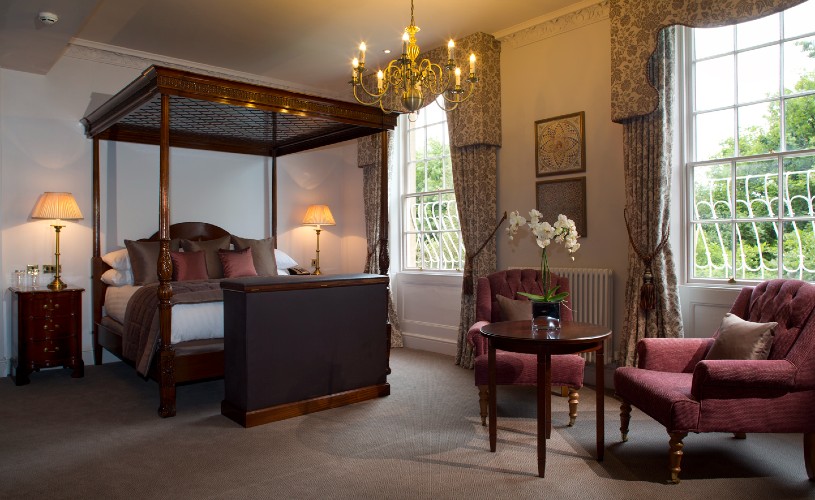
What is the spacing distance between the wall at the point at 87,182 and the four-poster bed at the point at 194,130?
0.15 meters

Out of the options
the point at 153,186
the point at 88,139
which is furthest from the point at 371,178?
the point at 88,139

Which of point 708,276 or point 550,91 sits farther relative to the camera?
point 550,91

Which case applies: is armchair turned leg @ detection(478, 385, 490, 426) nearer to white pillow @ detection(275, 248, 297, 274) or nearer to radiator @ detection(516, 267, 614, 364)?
radiator @ detection(516, 267, 614, 364)

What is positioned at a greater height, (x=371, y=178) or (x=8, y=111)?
(x=8, y=111)

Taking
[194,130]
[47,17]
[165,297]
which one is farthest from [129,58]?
[165,297]

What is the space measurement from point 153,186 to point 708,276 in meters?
5.29

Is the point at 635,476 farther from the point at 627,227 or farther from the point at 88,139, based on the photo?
the point at 88,139

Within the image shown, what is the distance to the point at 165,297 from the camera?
4074 millimetres

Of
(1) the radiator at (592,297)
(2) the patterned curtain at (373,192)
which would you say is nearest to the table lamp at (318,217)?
(2) the patterned curtain at (373,192)

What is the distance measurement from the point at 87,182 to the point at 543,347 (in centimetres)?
487

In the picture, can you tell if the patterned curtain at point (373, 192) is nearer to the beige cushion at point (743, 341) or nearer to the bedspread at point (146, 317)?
the bedspread at point (146, 317)

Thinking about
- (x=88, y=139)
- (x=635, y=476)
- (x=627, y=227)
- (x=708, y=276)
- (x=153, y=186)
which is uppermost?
(x=88, y=139)

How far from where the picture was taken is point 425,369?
217 inches

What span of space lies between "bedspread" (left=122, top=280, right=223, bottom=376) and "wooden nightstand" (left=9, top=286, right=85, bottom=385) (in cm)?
76
